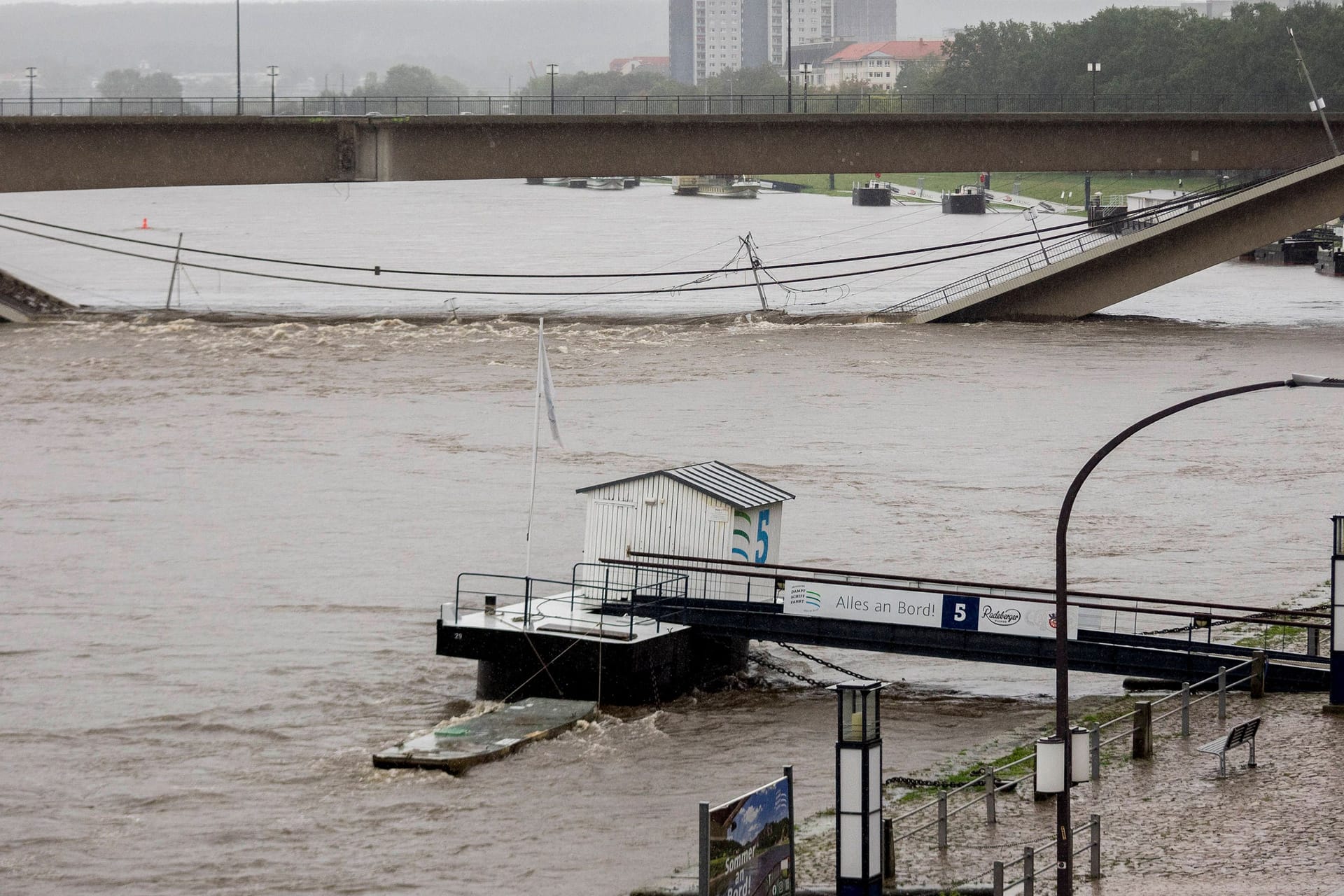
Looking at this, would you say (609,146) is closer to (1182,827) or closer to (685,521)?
(685,521)

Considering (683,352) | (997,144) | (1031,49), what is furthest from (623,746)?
(1031,49)

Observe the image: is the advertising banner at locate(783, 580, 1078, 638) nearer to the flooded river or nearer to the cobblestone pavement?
the flooded river

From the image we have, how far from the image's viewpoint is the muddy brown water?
20.8 meters

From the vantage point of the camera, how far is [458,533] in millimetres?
35625

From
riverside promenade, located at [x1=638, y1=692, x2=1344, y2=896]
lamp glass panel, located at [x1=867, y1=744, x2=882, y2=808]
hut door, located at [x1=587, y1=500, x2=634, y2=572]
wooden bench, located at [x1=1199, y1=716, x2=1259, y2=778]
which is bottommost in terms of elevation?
riverside promenade, located at [x1=638, y1=692, x2=1344, y2=896]

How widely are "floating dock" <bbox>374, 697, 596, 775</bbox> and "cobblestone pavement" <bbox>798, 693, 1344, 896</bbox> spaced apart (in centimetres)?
457

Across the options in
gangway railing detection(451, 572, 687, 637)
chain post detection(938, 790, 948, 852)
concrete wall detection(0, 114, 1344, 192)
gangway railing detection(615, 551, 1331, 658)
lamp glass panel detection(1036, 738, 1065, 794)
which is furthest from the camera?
concrete wall detection(0, 114, 1344, 192)

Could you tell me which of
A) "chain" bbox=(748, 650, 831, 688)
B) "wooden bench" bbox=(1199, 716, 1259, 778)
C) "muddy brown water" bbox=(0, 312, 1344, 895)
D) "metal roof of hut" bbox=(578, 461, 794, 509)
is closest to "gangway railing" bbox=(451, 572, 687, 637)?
"metal roof of hut" bbox=(578, 461, 794, 509)

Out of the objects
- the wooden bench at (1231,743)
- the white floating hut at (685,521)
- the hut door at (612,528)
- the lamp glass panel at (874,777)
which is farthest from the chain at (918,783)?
the hut door at (612,528)

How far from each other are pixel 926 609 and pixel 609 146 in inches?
1766

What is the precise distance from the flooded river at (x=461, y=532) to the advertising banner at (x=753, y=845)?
2.86 metres

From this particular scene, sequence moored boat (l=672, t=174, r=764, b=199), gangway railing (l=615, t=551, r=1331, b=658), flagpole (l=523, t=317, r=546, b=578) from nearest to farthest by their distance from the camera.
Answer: gangway railing (l=615, t=551, r=1331, b=658) → flagpole (l=523, t=317, r=546, b=578) → moored boat (l=672, t=174, r=764, b=199)

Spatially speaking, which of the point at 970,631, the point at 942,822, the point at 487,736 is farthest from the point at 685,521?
the point at 942,822

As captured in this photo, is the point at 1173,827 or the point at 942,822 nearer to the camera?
the point at 942,822
